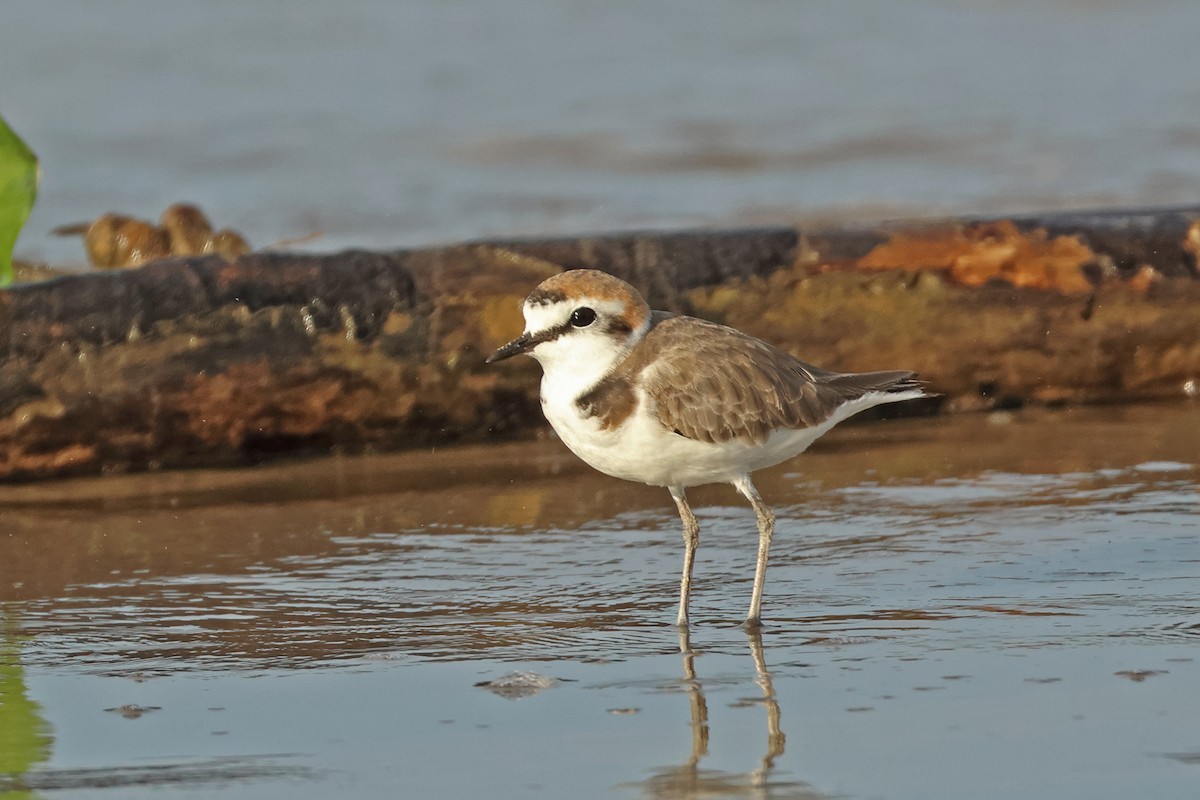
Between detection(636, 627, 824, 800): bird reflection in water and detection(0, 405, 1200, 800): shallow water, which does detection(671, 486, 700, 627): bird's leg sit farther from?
detection(636, 627, 824, 800): bird reflection in water

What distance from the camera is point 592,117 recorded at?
14.2 meters

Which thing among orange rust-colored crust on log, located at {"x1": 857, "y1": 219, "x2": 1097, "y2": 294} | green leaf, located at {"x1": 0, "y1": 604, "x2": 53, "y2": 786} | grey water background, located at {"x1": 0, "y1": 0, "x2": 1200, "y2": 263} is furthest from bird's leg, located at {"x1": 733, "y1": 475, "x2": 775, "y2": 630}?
grey water background, located at {"x1": 0, "y1": 0, "x2": 1200, "y2": 263}

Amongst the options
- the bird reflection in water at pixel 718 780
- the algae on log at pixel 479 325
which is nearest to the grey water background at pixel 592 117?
the algae on log at pixel 479 325

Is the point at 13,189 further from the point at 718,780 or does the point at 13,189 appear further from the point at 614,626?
the point at 718,780

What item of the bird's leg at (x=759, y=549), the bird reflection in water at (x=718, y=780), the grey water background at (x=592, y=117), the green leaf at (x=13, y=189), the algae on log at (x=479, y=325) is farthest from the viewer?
the grey water background at (x=592, y=117)

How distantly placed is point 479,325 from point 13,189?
2157 mm

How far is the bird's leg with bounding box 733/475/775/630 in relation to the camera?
459 centimetres

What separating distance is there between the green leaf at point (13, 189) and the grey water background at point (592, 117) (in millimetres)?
5828

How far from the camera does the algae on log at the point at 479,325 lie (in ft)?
20.2

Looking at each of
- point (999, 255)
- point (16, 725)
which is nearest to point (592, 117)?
point (999, 255)

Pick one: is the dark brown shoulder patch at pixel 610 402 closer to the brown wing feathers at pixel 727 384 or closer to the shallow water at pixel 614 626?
the brown wing feathers at pixel 727 384

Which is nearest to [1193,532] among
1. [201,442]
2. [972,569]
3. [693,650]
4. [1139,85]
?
[972,569]

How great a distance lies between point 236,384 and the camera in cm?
623

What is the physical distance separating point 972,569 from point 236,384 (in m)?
2.69
